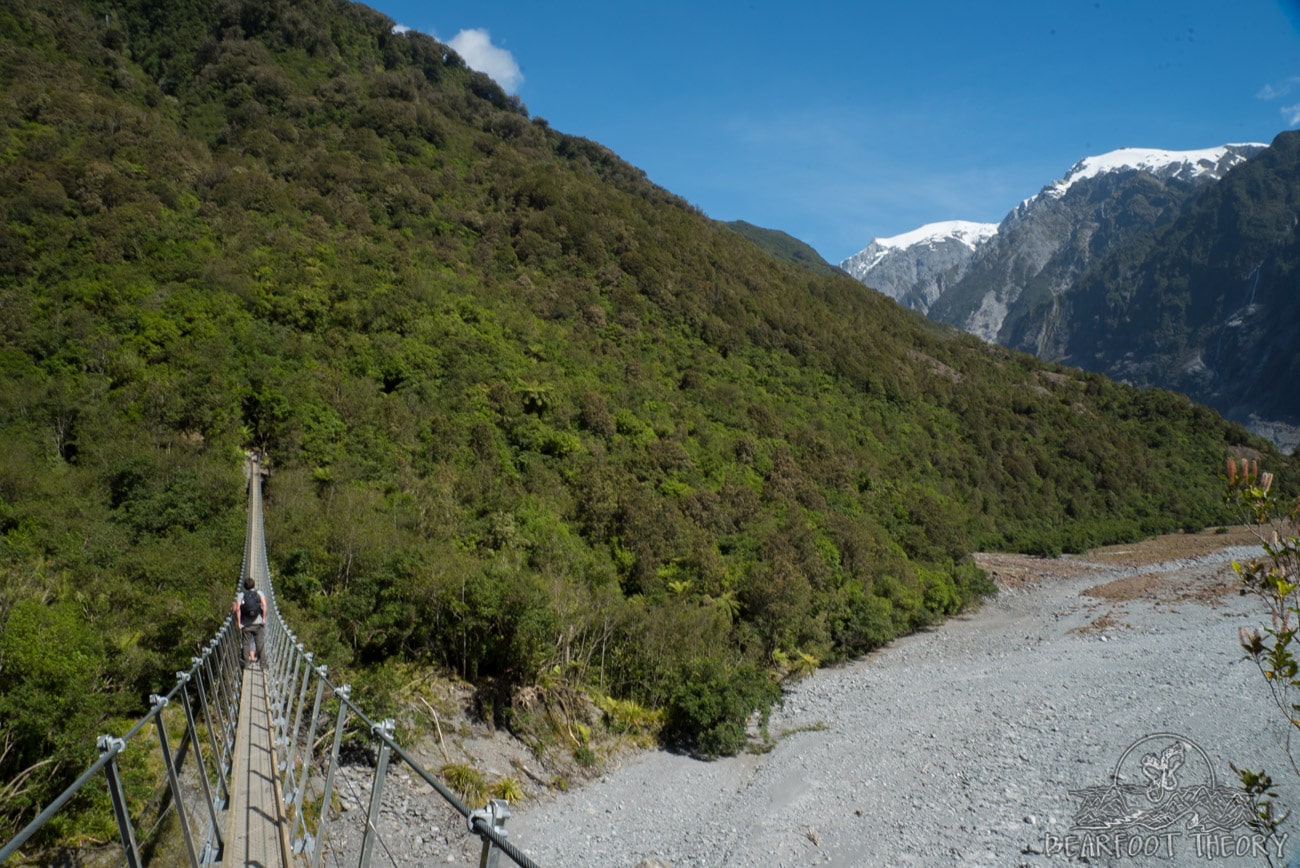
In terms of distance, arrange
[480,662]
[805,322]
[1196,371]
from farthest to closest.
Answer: [1196,371] → [805,322] → [480,662]

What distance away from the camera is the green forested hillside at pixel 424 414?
14656 mm

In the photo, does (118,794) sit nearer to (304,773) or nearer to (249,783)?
(304,773)

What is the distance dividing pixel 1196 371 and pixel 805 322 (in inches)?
5237

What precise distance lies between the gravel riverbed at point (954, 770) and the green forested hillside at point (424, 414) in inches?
82.5

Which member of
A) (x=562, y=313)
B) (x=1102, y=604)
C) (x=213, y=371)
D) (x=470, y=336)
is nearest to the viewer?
(x=213, y=371)

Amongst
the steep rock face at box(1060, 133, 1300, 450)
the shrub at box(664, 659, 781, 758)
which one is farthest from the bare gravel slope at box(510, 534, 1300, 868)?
the steep rock face at box(1060, 133, 1300, 450)

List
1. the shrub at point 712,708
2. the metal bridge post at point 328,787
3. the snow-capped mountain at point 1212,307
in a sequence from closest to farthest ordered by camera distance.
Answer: the metal bridge post at point 328,787 → the shrub at point 712,708 → the snow-capped mountain at point 1212,307

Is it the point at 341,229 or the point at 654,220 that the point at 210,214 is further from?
the point at 654,220

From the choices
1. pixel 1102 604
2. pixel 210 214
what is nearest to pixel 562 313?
pixel 210 214

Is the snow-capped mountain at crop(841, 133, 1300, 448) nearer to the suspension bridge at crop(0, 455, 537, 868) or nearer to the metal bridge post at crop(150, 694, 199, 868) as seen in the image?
the suspension bridge at crop(0, 455, 537, 868)

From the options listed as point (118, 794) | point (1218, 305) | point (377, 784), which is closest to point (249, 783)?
point (377, 784)

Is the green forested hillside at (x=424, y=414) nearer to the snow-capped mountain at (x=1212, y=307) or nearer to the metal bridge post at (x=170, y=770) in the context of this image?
the metal bridge post at (x=170, y=770)

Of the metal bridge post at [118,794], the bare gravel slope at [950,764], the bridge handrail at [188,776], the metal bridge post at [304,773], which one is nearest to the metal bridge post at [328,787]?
the metal bridge post at [304,773]

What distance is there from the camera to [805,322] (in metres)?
48.6
